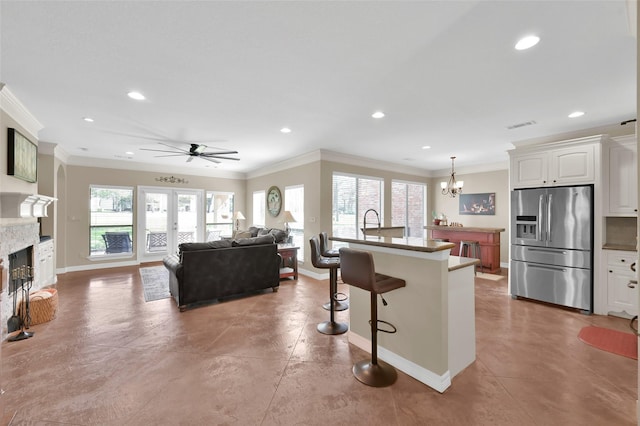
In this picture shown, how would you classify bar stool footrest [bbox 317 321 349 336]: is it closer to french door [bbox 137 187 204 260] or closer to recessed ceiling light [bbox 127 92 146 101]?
recessed ceiling light [bbox 127 92 146 101]

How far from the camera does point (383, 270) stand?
2445mm

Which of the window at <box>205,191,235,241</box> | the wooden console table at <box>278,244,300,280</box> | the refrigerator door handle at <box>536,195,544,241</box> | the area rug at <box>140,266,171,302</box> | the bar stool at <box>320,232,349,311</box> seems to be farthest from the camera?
the window at <box>205,191,235,241</box>

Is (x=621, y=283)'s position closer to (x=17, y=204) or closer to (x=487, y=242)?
(x=487, y=242)

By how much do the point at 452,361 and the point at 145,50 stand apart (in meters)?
3.56

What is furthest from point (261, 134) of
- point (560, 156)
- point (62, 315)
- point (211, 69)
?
point (560, 156)

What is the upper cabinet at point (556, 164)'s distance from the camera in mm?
3598

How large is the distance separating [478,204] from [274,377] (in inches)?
268

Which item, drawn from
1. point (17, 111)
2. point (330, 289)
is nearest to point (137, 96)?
point (17, 111)

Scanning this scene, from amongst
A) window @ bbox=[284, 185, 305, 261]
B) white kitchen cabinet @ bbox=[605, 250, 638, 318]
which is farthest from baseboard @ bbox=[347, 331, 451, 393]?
window @ bbox=[284, 185, 305, 261]

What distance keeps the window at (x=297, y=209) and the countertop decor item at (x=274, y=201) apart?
0.82ft

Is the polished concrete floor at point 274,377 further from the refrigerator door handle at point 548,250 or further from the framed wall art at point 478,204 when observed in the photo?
the framed wall art at point 478,204

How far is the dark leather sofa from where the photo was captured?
3.78 m

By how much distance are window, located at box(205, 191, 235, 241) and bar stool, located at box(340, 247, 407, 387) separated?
22.4 ft

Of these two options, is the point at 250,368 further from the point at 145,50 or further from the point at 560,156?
the point at 560,156
